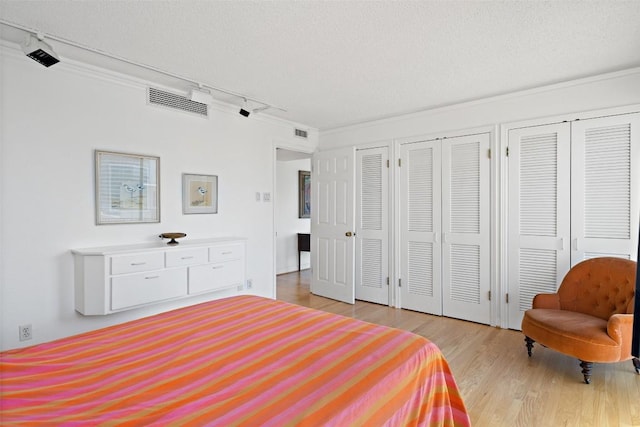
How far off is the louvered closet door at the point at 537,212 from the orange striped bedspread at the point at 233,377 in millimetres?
2395

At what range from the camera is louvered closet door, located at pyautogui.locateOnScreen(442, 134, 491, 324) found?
3.82m

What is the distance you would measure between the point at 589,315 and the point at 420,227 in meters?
1.87

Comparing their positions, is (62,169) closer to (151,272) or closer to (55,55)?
(55,55)

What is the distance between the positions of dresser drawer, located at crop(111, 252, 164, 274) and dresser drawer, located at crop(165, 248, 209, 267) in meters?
0.08

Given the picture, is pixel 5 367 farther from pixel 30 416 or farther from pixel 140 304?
pixel 140 304

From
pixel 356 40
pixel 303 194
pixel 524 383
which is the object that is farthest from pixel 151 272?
pixel 303 194

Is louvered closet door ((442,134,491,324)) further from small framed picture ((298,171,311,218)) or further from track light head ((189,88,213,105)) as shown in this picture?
small framed picture ((298,171,311,218))

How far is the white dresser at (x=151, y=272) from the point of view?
2.75m

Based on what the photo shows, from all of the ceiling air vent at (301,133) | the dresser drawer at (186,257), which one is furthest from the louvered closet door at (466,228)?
the dresser drawer at (186,257)

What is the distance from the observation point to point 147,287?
3.02m

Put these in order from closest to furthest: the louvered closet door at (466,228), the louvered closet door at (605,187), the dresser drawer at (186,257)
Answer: the louvered closet door at (605,187) → the dresser drawer at (186,257) → the louvered closet door at (466,228)

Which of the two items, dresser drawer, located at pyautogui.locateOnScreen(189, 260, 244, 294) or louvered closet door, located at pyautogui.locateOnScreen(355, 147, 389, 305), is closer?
dresser drawer, located at pyautogui.locateOnScreen(189, 260, 244, 294)

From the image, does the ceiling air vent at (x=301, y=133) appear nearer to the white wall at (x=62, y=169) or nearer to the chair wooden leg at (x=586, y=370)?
the white wall at (x=62, y=169)

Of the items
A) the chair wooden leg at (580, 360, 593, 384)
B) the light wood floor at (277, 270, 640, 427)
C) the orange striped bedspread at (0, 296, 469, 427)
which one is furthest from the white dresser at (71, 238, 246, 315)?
the chair wooden leg at (580, 360, 593, 384)
